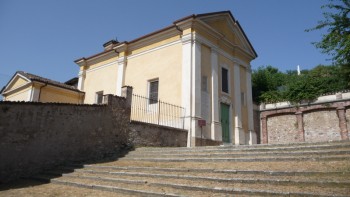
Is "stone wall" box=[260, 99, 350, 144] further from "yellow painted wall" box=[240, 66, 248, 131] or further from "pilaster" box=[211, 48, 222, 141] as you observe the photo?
"pilaster" box=[211, 48, 222, 141]

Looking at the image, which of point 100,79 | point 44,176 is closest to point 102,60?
point 100,79

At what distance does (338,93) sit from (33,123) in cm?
1962

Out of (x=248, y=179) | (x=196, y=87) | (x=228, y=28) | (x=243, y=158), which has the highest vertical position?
(x=228, y=28)

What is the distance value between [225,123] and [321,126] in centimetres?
834

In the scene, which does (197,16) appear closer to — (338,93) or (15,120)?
(15,120)

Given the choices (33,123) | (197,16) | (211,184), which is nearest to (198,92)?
(197,16)

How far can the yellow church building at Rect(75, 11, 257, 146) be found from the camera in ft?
50.0

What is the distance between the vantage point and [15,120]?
935cm

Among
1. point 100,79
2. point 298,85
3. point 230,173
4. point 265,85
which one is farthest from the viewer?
point 265,85

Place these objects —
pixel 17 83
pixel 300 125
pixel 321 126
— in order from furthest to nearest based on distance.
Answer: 1. pixel 300 125
2. pixel 321 126
3. pixel 17 83

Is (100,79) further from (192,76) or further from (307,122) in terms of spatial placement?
(307,122)

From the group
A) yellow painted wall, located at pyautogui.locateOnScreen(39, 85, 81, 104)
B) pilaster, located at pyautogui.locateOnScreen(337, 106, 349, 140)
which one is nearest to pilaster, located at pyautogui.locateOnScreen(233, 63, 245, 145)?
pilaster, located at pyautogui.locateOnScreen(337, 106, 349, 140)

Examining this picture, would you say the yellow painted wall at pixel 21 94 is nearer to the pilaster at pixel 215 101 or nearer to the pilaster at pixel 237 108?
the pilaster at pixel 215 101

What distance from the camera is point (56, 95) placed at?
760 inches
